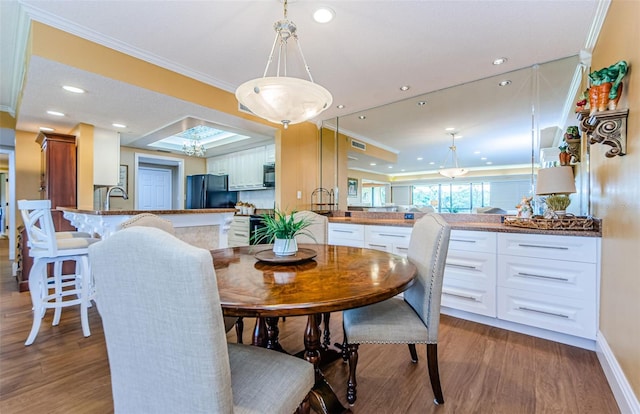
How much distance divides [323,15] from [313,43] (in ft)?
1.17

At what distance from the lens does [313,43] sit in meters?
2.39

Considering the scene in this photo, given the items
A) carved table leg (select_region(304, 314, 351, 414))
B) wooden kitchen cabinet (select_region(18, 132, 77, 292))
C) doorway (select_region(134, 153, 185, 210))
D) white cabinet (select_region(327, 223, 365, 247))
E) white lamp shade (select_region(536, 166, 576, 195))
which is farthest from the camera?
doorway (select_region(134, 153, 185, 210))

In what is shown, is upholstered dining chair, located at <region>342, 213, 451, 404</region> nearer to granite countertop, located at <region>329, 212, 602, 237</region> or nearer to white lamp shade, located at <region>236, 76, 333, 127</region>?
white lamp shade, located at <region>236, 76, 333, 127</region>

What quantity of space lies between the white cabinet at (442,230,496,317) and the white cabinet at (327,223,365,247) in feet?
3.50

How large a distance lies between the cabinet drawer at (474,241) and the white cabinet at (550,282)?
0.07m

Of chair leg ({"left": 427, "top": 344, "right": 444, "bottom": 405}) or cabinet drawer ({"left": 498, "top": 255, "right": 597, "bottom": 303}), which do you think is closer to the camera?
chair leg ({"left": 427, "top": 344, "right": 444, "bottom": 405})

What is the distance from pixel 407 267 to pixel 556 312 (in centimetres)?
152

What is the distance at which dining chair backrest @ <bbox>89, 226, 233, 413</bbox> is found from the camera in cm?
66

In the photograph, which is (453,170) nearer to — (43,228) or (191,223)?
(191,223)

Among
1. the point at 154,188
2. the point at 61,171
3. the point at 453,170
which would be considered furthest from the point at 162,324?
the point at 154,188

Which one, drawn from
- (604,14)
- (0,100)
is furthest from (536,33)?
(0,100)

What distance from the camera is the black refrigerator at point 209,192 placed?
5645mm

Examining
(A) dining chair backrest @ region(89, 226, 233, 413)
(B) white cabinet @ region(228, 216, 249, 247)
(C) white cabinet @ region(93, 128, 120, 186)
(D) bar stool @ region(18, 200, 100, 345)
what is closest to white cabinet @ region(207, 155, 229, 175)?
(B) white cabinet @ region(228, 216, 249, 247)

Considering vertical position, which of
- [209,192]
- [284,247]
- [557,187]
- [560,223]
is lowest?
[284,247]
